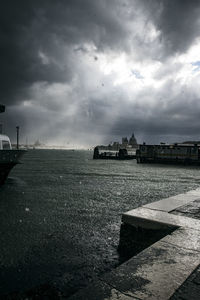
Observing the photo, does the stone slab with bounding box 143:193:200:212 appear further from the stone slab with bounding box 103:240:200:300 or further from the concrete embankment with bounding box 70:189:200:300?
the stone slab with bounding box 103:240:200:300

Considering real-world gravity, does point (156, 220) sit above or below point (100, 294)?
above

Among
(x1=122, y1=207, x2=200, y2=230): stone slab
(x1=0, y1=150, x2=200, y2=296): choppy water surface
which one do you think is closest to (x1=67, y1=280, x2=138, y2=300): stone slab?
(x1=0, y1=150, x2=200, y2=296): choppy water surface

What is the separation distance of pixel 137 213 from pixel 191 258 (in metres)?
1.98

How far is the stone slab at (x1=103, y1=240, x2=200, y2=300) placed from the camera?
8.01 feet

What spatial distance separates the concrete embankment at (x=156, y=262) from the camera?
7.94 feet

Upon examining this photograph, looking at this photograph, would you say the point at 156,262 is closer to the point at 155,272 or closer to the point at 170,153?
the point at 155,272

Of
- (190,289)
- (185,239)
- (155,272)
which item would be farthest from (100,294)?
(185,239)

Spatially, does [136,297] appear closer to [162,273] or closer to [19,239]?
[162,273]

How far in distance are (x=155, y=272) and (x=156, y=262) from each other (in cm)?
25

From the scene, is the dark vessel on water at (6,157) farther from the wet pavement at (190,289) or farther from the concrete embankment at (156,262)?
the wet pavement at (190,289)

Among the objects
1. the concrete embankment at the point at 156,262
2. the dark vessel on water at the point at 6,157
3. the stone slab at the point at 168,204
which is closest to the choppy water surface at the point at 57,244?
the concrete embankment at the point at 156,262

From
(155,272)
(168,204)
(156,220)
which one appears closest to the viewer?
(155,272)

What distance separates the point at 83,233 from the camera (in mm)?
7250

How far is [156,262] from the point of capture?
121 inches
